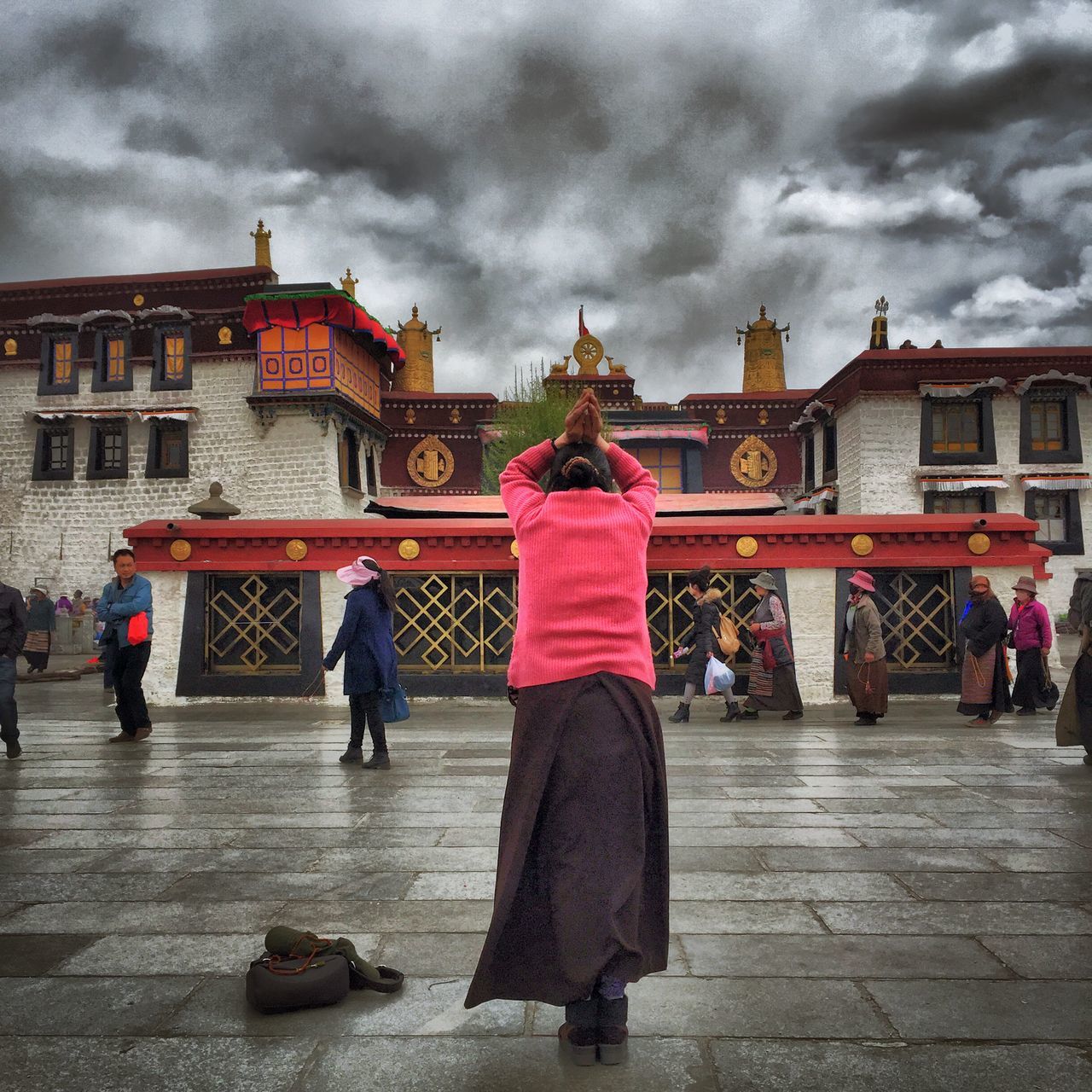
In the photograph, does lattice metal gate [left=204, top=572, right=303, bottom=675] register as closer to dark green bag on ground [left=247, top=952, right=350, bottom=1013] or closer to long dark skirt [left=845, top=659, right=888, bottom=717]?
long dark skirt [left=845, top=659, right=888, bottom=717]

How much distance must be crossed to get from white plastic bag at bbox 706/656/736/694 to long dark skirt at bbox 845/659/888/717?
1.38m

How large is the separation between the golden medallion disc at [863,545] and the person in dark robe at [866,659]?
6.35ft

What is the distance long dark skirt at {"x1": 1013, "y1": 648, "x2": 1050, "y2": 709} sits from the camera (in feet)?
35.7

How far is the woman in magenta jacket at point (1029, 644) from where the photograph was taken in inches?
421

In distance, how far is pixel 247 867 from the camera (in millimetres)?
4508

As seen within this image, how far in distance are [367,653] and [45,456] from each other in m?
24.3

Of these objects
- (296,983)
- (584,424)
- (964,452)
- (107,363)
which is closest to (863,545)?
(584,424)

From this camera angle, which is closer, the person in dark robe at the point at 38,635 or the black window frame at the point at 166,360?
the person in dark robe at the point at 38,635

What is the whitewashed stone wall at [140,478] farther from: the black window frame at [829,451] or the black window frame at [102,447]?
the black window frame at [829,451]

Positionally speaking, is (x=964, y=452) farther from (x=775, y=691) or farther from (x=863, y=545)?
(x=775, y=691)

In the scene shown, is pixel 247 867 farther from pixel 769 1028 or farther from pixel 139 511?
pixel 139 511

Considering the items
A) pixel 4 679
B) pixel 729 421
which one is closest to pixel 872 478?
pixel 729 421

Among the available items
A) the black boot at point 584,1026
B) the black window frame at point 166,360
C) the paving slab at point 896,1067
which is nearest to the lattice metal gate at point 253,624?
the black boot at point 584,1026

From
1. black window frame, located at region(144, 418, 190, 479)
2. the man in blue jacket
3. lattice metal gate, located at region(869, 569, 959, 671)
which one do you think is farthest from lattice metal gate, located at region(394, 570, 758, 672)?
black window frame, located at region(144, 418, 190, 479)
